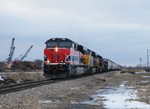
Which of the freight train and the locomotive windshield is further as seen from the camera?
the locomotive windshield

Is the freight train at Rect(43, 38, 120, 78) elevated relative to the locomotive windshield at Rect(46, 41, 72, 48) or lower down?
lower down

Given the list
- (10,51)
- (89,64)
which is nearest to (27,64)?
(10,51)

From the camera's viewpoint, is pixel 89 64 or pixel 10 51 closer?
pixel 89 64

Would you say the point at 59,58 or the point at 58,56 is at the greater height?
the point at 58,56

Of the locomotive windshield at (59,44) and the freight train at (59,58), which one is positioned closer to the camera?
the freight train at (59,58)

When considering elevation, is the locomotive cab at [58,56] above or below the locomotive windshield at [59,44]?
below

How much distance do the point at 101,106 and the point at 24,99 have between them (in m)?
4.29

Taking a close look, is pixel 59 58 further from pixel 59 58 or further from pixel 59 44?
pixel 59 44

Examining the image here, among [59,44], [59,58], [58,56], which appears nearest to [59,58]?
[59,58]

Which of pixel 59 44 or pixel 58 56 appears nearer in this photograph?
pixel 58 56

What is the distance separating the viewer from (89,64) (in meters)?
60.6

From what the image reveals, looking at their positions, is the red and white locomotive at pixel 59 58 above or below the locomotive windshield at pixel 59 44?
below

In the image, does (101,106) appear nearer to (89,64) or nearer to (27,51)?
(89,64)

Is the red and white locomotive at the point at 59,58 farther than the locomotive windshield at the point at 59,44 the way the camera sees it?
No
